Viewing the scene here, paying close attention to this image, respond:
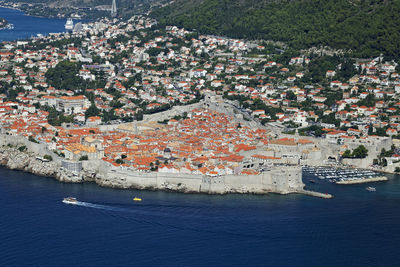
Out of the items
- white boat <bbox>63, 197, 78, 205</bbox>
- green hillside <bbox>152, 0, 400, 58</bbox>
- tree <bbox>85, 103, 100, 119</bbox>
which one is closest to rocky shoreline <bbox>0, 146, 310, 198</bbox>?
white boat <bbox>63, 197, 78, 205</bbox>

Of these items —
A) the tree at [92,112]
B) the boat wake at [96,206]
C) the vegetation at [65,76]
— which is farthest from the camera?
the vegetation at [65,76]

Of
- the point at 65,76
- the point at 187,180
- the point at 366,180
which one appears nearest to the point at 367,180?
the point at 366,180

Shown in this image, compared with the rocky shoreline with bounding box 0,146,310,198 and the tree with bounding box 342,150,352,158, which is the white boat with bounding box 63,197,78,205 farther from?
the tree with bounding box 342,150,352,158

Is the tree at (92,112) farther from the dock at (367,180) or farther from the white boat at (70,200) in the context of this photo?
the dock at (367,180)

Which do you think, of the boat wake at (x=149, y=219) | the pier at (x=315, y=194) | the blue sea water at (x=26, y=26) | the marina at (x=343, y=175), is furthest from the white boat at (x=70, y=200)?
the blue sea water at (x=26, y=26)

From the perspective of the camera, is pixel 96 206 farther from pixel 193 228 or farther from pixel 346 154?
pixel 346 154

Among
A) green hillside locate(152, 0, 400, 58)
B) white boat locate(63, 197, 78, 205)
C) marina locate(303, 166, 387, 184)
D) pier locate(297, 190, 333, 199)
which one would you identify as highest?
green hillside locate(152, 0, 400, 58)
